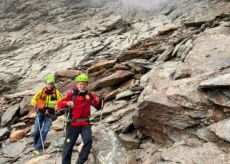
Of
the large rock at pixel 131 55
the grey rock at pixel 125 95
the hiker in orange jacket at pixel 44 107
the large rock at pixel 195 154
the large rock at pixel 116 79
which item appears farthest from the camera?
the large rock at pixel 131 55

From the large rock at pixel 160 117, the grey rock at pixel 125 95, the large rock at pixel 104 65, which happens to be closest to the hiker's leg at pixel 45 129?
the grey rock at pixel 125 95

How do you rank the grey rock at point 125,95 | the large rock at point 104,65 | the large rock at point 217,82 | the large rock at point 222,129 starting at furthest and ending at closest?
the large rock at point 104,65
the grey rock at point 125,95
the large rock at point 217,82
the large rock at point 222,129

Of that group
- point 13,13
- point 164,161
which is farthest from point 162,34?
point 13,13

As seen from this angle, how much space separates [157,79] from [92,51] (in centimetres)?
1815

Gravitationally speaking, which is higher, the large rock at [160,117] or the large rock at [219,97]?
the large rock at [219,97]

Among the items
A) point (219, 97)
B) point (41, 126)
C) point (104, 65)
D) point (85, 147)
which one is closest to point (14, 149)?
point (41, 126)

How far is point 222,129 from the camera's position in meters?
8.43

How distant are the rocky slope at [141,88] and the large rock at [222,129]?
2 centimetres

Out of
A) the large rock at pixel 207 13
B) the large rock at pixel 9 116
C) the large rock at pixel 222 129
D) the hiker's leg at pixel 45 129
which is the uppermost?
the large rock at pixel 207 13

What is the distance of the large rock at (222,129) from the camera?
823 cm

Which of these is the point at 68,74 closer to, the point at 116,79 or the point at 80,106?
the point at 116,79

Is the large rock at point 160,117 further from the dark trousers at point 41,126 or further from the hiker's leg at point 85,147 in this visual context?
the dark trousers at point 41,126

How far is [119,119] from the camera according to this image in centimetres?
1286

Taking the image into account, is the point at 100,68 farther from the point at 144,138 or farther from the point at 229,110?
the point at 229,110
